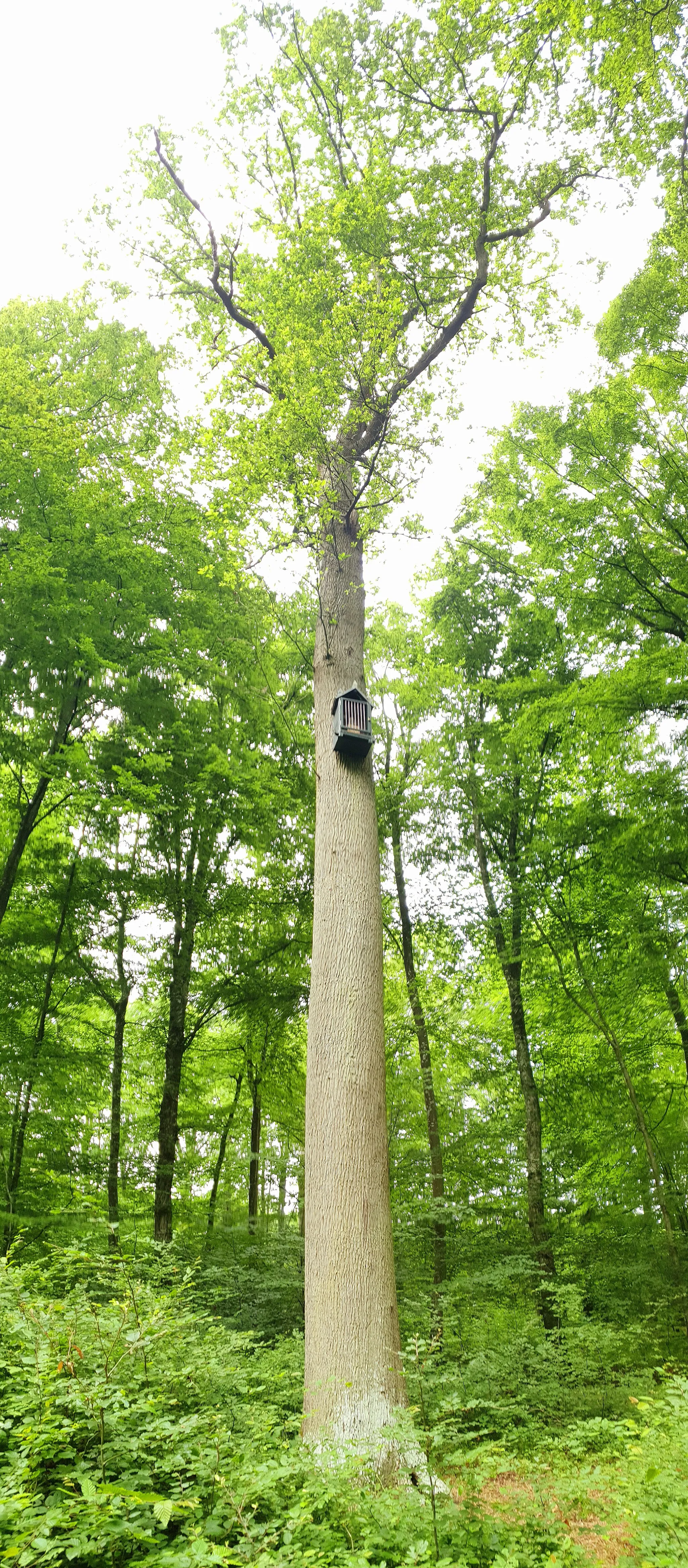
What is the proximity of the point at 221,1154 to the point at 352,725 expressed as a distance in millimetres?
11601

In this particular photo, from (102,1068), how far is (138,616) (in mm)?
5423

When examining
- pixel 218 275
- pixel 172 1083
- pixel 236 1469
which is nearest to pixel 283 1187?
pixel 172 1083

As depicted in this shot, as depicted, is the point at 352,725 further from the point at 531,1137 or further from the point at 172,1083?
the point at 531,1137

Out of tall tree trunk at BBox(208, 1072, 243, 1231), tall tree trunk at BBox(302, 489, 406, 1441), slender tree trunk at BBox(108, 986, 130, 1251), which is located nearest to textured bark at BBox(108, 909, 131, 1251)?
slender tree trunk at BBox(108, 986, 130, 1251)

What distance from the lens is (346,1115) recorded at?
4.10m

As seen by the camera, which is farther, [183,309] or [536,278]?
[183,309]

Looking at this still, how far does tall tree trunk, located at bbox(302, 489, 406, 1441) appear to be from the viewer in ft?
11.5

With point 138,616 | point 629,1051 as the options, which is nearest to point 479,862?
point 629,1051

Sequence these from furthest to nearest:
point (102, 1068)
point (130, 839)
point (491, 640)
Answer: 1. point (491, 640)
2. point (130, 839)
3. point (102, 1068)

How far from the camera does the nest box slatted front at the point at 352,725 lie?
5.21m

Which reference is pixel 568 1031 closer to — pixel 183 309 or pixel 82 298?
pixel 183 309

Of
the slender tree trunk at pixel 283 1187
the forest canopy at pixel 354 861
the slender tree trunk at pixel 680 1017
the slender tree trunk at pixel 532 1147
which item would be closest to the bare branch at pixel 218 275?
the forest canopy at pixel 354 861

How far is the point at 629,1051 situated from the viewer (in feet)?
30.0

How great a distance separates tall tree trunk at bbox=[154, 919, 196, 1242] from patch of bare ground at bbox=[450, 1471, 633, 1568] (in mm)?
5313
